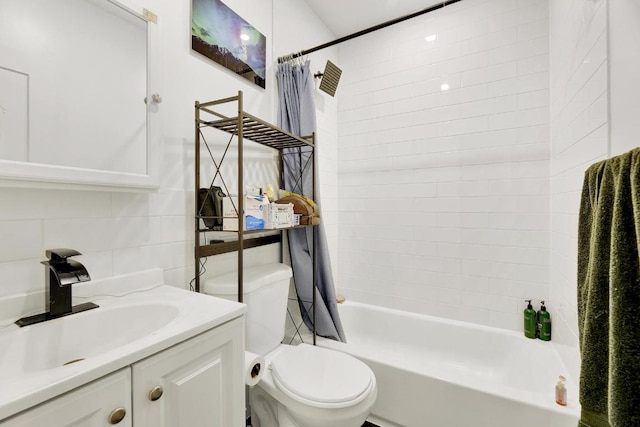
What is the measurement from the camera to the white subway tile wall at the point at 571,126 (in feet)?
3.38

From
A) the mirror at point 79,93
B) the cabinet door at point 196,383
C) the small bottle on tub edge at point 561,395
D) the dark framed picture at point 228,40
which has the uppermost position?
the dark framed picture at point 228,40

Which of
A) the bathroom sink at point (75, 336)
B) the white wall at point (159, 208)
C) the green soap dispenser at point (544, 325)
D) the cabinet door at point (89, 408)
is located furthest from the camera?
the green soap dispenser at point (544, 325)

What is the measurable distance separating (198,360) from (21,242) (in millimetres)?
640

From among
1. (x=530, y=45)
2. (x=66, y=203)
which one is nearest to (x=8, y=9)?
(x=66, y=203)

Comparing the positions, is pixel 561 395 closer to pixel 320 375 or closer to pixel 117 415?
pixel 320 375

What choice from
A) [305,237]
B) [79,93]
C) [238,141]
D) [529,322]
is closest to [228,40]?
[238,141]

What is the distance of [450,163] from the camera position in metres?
2.09

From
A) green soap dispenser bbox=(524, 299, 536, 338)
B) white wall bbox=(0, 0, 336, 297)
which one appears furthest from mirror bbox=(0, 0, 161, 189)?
green soap dispenser bbox=(524, 299, 536, 338)

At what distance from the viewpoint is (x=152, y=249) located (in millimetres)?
1168

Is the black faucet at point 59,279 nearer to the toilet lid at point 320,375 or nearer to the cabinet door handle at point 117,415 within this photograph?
the cabinet door handle at point 117,415

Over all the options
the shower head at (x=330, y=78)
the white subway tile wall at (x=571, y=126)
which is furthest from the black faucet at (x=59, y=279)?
the shower head at (x=330, y=78)

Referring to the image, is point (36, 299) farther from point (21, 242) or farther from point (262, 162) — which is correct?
point (262, 162)

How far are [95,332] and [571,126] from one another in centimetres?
213

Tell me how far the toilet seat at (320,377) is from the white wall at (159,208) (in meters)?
0.59
